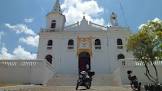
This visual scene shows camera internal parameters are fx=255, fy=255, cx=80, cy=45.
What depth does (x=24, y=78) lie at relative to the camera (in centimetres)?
2138

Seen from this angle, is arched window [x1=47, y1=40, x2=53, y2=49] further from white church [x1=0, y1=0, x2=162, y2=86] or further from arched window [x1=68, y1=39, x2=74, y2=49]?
arched window [x1=68, y1=39, x2=74, y2=49]

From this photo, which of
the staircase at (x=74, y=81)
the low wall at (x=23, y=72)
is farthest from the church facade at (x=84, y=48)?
the low wall at (x=23, y=72)

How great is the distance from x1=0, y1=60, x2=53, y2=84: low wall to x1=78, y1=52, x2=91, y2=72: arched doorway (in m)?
11.9

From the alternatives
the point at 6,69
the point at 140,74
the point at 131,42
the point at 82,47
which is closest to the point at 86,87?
the point at 131,42

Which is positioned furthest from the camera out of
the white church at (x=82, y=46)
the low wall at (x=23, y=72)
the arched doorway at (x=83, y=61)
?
the arched doorway at (x=83, y=61)

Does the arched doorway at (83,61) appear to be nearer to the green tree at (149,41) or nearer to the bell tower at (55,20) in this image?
the bell tower at (55,20)

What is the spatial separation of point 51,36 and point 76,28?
12.4ft

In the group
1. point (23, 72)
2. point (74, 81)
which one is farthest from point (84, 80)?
point (74, 81)

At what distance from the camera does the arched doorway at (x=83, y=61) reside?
109ft

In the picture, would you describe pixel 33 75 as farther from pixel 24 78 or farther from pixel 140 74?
pixel 140 74

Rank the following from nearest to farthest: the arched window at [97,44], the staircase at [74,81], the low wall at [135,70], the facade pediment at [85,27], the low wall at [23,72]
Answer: the low wall at [135,70] → the low wall at [23,72] → the staircase at [74,81] → the arched window at [97,44] → the facade pediment at [85,27]

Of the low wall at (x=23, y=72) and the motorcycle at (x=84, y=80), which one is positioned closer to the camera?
the motorcycle at (x=84, y=80)

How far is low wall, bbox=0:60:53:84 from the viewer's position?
842 inches

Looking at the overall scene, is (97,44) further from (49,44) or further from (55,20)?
(55,20)
